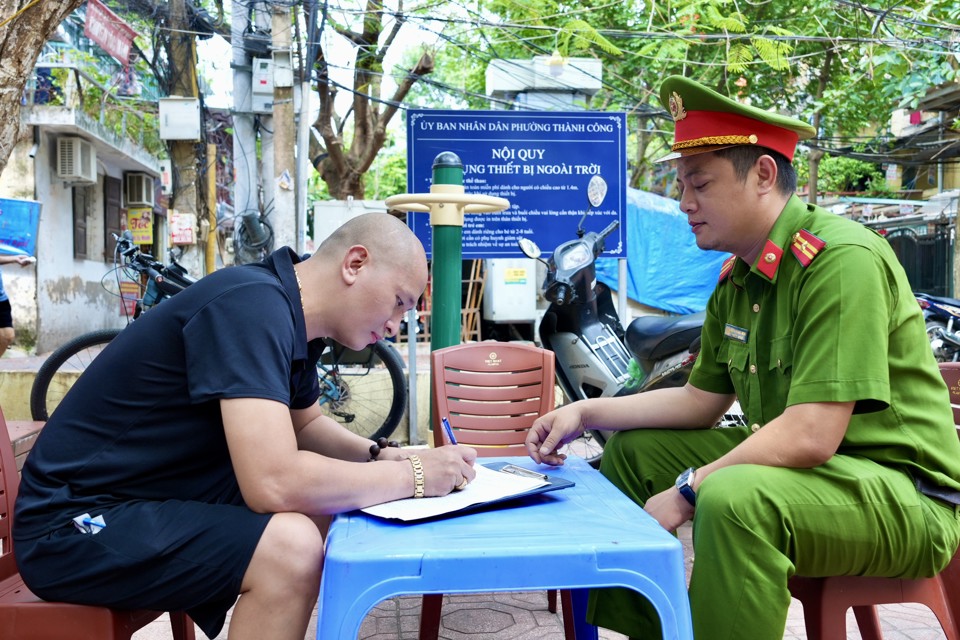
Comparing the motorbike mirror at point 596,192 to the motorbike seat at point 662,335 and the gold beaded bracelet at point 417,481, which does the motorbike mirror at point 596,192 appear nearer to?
the motorbike seat at point 662,335

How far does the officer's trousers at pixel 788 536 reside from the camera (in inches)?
63.4

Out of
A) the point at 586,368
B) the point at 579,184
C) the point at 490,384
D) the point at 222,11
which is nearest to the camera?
the point at 490,384

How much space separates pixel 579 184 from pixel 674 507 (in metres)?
3.57

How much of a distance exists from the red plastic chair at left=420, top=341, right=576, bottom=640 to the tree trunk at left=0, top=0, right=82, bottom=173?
66.2 inches

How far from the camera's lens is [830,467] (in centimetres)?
177

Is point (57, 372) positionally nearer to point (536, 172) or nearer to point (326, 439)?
point (536, 172)

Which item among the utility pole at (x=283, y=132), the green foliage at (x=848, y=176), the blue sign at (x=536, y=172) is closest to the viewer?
the blue sign at (x=536, y=172)

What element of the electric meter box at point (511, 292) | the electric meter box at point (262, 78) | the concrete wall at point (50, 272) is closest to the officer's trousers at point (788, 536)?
the electric meter box at point (262, 78)

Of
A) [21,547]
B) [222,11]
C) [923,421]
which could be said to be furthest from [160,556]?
[222,11]

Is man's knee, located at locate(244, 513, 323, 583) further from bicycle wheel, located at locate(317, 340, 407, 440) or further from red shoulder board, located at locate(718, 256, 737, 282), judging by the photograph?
bicycle wheel, located at locate(317, 340, 407, 440)

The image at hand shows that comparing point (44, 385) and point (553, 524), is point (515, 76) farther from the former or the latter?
point (553, 524)

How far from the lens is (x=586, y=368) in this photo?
4.53m

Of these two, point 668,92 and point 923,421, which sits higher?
point 668,92

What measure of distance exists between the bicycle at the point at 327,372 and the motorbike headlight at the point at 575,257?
1.52 metres
